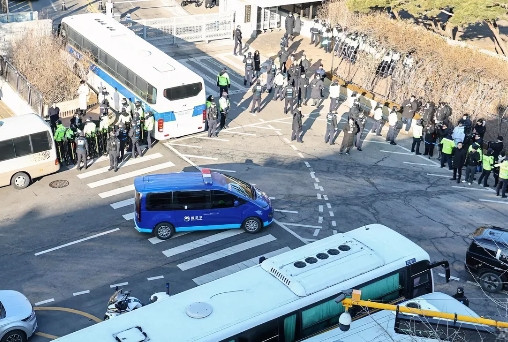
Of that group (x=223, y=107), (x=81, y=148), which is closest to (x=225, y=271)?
(x=81, y=148)

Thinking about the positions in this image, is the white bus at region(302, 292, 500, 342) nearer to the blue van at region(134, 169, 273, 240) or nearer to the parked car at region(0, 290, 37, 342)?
the parked car at region(0, 290, 37, 342)

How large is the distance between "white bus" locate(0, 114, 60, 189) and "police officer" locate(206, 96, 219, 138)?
6.75 m

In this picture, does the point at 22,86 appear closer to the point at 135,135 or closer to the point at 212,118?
the point at 135,135

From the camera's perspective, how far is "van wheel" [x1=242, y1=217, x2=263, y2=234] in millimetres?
22594

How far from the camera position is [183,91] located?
28.9 m

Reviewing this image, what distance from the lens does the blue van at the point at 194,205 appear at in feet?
70.9

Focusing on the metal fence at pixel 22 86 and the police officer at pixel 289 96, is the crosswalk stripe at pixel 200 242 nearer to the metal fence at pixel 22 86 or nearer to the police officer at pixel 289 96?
the police officer at pixel 289 96

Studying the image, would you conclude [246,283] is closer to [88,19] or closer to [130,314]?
[130,314]

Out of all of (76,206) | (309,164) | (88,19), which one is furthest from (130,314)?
(88,19)

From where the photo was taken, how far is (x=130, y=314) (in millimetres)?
14758

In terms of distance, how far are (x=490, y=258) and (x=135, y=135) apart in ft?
46.1

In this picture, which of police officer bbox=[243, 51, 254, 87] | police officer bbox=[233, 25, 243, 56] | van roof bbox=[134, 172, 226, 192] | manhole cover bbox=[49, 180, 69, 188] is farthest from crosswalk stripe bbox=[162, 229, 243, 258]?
police officer bbox=[233, 25, 243, 56]

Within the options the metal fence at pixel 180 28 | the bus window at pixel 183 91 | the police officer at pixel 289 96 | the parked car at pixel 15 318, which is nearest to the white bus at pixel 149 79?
the bus window at pixel 183 91

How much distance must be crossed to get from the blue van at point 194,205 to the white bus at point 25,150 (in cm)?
506
